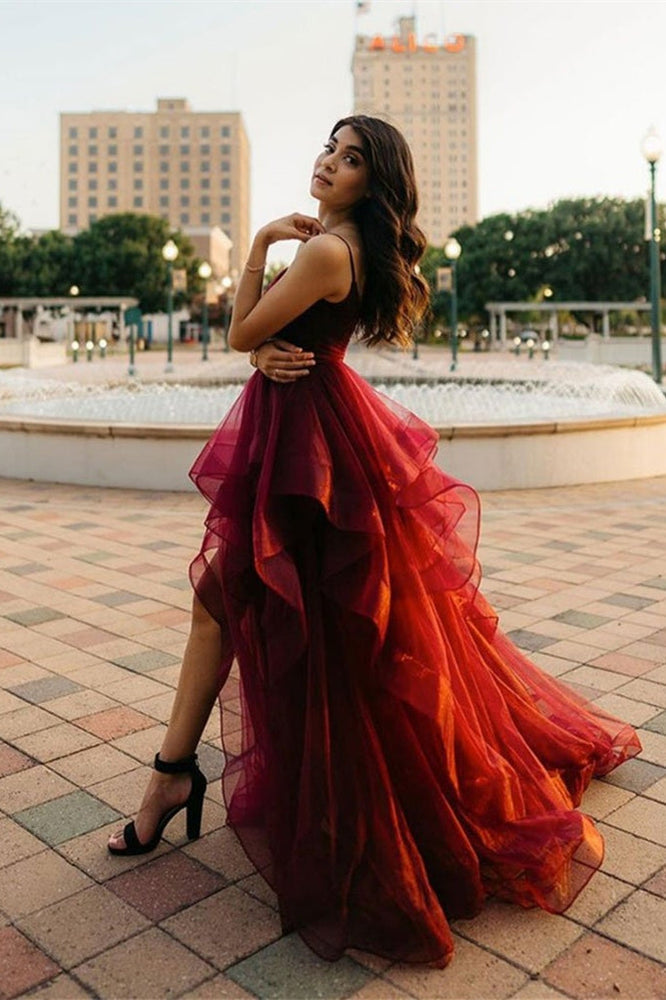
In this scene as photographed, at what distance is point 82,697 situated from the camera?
3.96 meters

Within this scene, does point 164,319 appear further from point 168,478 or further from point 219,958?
point 219,958

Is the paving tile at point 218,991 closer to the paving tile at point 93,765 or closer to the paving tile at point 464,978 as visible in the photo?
the paving tile at point 464,978

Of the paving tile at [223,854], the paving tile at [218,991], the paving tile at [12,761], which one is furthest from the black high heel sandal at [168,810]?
the paving tile at [12,761]

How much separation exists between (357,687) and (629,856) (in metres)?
0.97

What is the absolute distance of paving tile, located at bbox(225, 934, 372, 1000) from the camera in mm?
2127

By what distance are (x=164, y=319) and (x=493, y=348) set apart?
152 ft

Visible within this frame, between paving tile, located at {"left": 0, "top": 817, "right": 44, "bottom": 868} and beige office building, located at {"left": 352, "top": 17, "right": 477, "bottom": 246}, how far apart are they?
174 m

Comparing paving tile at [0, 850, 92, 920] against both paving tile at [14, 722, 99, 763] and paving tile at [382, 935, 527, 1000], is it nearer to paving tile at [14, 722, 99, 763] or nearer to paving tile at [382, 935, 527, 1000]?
paving tile at [14, 722, 99, 763]

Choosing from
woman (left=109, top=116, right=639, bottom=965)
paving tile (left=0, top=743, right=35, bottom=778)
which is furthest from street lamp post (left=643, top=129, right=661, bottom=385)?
paving tile (left=0, top=743, right=35, bottom=778)

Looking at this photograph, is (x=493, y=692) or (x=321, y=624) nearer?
(x=321, y=624)

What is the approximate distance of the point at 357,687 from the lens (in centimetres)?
241

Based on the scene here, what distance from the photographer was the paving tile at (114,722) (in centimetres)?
360

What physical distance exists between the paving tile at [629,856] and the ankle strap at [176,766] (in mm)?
1137

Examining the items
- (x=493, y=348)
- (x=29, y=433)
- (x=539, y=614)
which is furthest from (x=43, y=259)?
(x=539, y=614)
